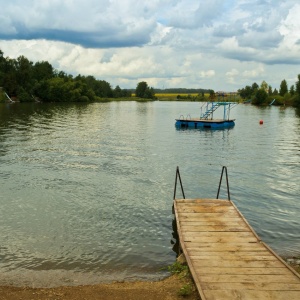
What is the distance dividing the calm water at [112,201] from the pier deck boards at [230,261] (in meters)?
1.48

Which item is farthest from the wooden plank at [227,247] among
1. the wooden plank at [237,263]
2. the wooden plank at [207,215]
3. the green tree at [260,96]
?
the green tree at [260,96]

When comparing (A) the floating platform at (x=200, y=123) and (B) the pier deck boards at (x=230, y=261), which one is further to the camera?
(A) the floating platform at (x=200, y=123)

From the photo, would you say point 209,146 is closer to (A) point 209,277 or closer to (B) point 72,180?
(B) point 72,180

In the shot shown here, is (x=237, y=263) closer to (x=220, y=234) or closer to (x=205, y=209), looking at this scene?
(x=220, y=234)

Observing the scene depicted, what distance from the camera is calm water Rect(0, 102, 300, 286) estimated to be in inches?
491

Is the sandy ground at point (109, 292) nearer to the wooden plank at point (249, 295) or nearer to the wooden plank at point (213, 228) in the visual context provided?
the wooden plank at point (249, 295)

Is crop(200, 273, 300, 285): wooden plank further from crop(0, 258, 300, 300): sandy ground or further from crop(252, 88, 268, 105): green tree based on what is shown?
crop(252, 88, 268, 105): green tree

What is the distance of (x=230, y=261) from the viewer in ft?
33.8

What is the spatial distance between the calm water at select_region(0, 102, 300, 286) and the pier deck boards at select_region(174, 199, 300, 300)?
1.48 m

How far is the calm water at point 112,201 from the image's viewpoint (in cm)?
1248

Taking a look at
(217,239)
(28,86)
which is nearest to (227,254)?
(217,239)

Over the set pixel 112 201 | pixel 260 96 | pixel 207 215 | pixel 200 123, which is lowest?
pixel 112 201

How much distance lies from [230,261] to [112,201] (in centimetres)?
1018

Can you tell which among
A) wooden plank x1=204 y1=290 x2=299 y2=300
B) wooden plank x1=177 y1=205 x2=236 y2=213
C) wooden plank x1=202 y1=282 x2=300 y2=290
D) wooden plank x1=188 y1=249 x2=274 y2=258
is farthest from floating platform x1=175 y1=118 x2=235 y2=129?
wooden plank x1=204 y1=290 x2=299 y2=300
